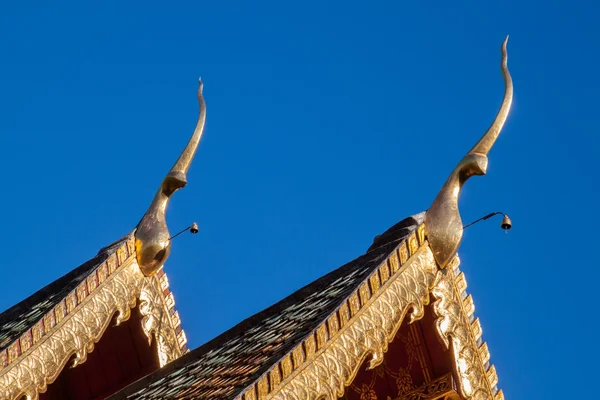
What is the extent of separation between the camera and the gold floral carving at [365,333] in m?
9.43

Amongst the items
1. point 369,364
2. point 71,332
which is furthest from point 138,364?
point 369,364

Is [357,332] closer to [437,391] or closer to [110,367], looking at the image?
[437,391]

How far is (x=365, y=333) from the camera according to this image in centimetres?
993

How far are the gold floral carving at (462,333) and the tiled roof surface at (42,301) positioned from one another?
225cm

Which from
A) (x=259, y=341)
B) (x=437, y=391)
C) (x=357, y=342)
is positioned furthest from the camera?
(x=437, y=391)

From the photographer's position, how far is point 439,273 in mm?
10625

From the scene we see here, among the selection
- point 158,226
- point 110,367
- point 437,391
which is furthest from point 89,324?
point 437,391

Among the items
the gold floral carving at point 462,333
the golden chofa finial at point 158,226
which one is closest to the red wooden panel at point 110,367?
the golden chofa finial at point 158,226

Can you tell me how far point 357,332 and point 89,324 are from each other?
2.25 metres

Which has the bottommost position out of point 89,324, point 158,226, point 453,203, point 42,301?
point 453,203

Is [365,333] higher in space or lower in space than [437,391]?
higher

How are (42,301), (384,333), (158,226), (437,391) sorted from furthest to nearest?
(158,226)
(42,301)
(437,391)
(384,333)

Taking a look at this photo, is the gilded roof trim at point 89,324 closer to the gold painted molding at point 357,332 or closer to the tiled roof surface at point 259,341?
the tiled roof surface at point 259,341

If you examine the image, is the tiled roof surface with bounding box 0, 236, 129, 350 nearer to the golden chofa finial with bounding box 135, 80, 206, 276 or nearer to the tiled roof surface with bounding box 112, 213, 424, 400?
the golden chofa finial with bounding box 135, 80, 206, 276
